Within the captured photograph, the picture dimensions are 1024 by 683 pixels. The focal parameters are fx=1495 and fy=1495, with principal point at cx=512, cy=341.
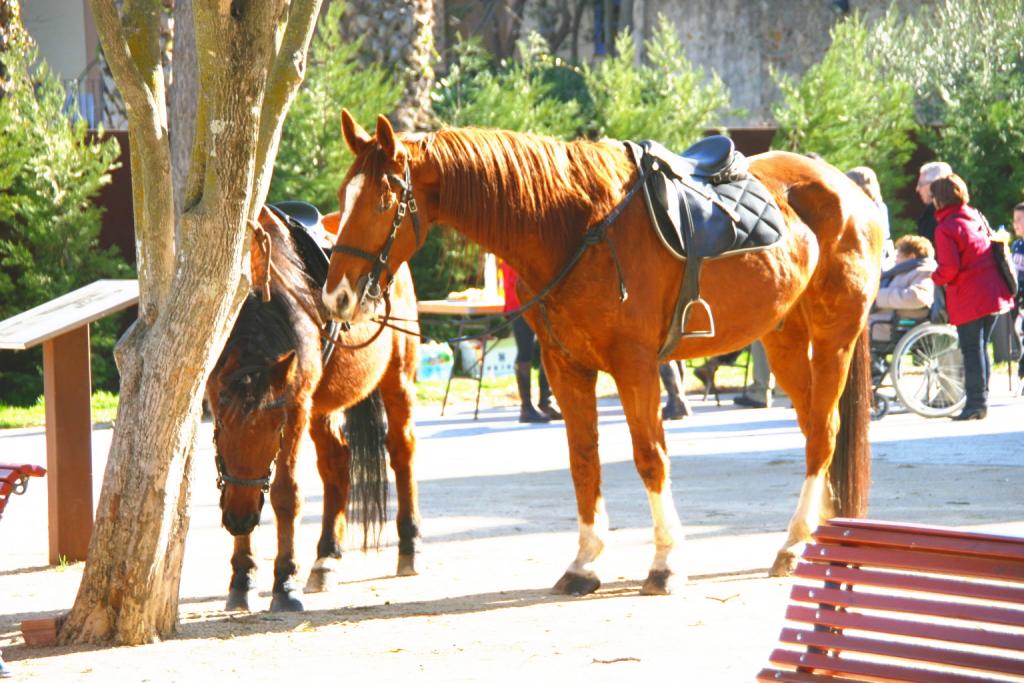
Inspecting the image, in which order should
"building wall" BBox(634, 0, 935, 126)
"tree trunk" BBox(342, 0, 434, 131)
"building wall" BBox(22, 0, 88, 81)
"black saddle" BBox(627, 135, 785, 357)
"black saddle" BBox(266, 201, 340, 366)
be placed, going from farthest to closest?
"building wall" BBox(634, 0, 935, 126)
"building wall" BBox(22, 0, 88, 81)
"tree trunk" BBox(342, 0, 434, 131)
"black saddle" BBox(266, 201, 340, 366)
"black saddle" BBox(627, 135, 785, 357)

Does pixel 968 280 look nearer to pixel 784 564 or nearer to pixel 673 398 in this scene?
pixel 673 398

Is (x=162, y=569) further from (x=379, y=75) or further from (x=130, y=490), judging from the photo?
(x=379, y=75)

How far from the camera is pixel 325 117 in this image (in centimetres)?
1648

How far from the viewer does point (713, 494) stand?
31.6 feet

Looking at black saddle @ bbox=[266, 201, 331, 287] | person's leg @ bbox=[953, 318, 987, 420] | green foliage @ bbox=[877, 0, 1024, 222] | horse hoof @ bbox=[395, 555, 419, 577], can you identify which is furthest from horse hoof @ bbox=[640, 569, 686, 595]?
green foliage @ bbox=[877, 0, 1024, 222]

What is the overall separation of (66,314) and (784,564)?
3.84 m

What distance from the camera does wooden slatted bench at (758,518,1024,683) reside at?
3.84 m

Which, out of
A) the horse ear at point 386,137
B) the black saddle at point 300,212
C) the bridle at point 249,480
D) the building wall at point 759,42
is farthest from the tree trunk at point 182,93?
the building wall at point 759,42

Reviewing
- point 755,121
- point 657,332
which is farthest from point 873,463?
point 755,121

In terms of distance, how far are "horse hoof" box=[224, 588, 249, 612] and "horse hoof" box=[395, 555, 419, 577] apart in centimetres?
103

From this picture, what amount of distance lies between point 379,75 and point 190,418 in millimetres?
11194

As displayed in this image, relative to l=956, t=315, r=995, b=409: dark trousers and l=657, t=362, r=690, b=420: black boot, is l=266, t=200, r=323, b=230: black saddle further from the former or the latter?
l=956, t=315, r=995, b=409: dark trousers

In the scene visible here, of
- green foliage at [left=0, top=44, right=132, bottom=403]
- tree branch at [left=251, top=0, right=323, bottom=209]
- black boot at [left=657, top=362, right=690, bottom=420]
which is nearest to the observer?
tree branch at [left=251, top=0, right=323, bottom=209]

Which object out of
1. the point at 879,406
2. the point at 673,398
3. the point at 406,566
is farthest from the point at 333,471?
the point at 879,406
